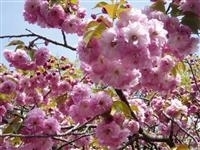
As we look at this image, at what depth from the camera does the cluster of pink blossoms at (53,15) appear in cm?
452

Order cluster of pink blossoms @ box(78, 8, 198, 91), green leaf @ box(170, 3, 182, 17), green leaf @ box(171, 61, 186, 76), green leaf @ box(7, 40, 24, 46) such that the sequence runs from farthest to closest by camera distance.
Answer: green leaf @ box(7, 40, 24, 46)
green leaf @ box(171, 61, 186, 76)
green leaf @ box(170, 3, 182, 17)
cluster of pink blossoms @ box(78, 8, 198, 91)

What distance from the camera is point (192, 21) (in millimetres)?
3115

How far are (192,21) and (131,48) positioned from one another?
73 centimetres

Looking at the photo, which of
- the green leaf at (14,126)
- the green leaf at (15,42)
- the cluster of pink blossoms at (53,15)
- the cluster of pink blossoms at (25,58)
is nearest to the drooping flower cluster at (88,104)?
the green leaf at (14,126)

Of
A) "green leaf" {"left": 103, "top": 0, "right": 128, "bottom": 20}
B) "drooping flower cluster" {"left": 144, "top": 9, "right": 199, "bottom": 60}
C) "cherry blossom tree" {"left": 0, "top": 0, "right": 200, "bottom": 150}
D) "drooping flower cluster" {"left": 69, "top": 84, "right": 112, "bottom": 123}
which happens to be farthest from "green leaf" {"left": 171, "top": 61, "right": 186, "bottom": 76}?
"green leaf" {"left": 103, "top": 0, "right": 128, "bottom": 20}

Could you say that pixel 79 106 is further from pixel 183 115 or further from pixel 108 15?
pixel 183 115

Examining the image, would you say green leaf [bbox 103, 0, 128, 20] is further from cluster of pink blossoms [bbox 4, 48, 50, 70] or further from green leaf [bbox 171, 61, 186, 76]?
cluster of pink blossoms [bbox 4, 48, 50, 70]

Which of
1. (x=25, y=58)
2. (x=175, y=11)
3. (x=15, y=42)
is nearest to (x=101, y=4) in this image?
(x=175, y=11)

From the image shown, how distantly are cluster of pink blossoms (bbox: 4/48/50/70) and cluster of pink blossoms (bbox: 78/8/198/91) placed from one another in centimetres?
216

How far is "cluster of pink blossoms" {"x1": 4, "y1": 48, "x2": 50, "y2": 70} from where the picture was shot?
17.5 ft

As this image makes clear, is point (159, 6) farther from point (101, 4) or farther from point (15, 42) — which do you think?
point (15, 42)

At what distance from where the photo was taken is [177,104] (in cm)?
600

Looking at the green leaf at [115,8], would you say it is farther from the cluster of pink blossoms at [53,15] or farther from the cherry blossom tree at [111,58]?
the cluster of pink blossoms at [53,15]

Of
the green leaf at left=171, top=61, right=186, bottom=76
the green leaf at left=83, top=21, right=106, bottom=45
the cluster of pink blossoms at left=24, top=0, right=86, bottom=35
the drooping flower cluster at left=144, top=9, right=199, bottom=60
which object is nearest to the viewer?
the green leaf at left=83, top=21, right=106, bottom=45
